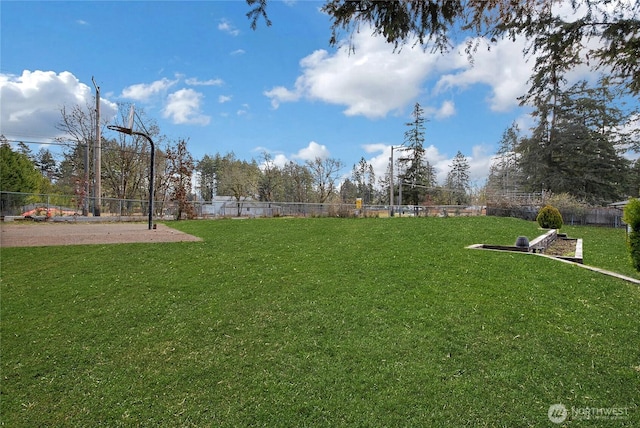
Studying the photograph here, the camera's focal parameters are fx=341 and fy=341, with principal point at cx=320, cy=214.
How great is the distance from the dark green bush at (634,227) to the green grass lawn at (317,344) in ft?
2.03

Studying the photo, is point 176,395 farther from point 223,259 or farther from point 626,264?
point 626,264

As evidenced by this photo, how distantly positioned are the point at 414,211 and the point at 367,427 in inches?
1142

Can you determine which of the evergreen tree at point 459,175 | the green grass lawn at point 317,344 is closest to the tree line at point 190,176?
the evergreen tree at point 459,175

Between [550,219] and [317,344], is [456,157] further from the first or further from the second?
[317,344]

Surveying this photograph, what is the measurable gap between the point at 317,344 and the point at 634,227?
15.5ft

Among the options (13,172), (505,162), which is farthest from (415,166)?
(13,172)

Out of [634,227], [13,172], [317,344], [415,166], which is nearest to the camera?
[317,344]

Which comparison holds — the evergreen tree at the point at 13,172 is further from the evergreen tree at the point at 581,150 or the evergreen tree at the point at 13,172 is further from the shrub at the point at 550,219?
the evergreen tree at the point at 581,150

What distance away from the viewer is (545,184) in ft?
96.6

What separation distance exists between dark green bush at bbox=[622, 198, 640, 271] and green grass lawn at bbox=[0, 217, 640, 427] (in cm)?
62

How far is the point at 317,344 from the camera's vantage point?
3580mm

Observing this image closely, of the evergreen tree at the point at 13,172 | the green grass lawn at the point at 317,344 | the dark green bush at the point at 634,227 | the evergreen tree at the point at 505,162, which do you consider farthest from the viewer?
the evergreen tree at the point at 505,162

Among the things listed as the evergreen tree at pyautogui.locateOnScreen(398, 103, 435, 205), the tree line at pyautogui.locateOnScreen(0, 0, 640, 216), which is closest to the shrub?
the tree line at pyautogui.locateOnScreen(0, 0, 640, 216)

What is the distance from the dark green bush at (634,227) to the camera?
4.68 metres
